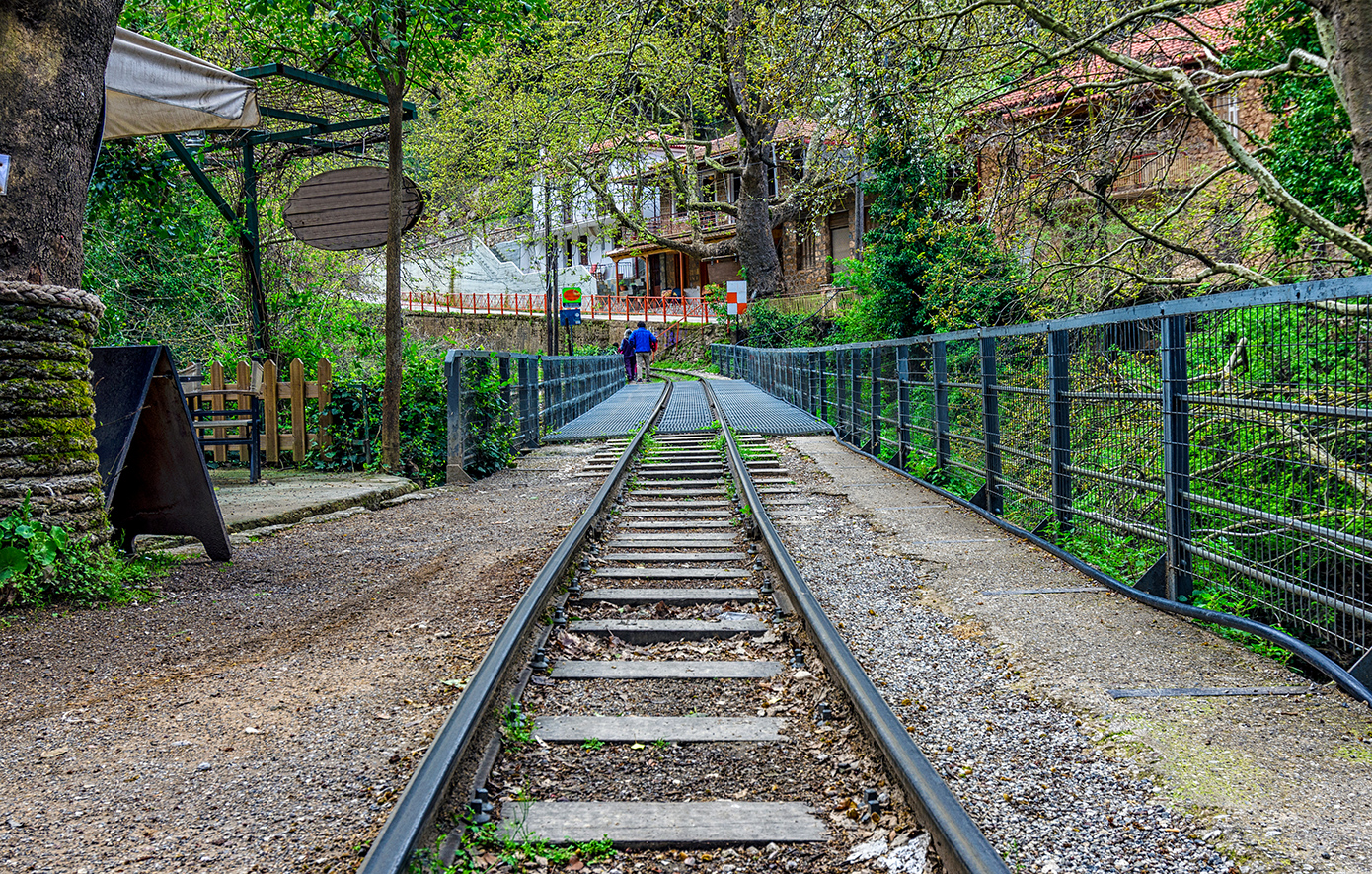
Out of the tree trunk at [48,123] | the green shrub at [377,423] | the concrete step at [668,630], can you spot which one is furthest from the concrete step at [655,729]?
the green shrub at [377,423]

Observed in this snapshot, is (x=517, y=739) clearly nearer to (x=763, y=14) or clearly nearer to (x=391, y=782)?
(x=391, y=782)

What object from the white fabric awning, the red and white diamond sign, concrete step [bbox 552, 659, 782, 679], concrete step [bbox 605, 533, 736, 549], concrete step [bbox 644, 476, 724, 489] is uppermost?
the red and white diamond sign

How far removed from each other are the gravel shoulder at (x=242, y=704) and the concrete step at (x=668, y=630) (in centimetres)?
50

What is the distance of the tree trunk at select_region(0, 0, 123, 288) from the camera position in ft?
16.8

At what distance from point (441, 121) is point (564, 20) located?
639 cm

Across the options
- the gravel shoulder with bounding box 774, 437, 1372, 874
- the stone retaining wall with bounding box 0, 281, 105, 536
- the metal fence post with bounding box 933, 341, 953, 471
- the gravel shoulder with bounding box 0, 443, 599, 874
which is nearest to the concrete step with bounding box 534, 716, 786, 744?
the gravel shoulder with bounding box 0, 443, 599, 874

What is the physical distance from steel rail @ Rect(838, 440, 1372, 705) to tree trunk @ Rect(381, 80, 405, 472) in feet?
19.9

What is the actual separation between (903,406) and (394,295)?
5643 millimetres

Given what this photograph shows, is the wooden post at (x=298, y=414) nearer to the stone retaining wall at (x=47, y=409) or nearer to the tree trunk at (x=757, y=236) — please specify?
the stone retaining wall at (x=47, y=409)

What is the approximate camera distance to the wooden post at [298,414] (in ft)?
33.9

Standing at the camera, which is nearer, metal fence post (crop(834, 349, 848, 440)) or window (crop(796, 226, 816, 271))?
metal fence post (crop(834, 349, 848, 440))

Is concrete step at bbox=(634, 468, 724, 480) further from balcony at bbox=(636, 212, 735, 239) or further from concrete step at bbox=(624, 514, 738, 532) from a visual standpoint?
balcony at bbox=(636, 212, 735, 239)

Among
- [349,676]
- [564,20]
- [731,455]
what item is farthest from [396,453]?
[564,20]

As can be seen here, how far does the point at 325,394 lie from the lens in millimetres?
10625
